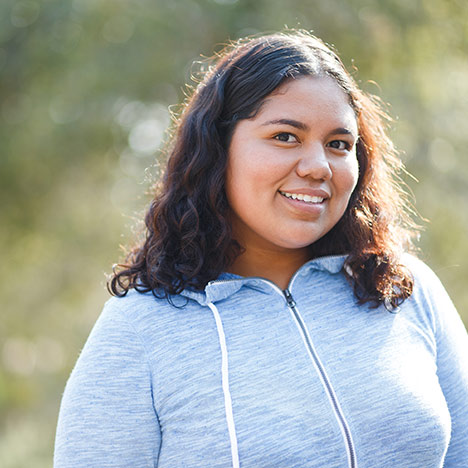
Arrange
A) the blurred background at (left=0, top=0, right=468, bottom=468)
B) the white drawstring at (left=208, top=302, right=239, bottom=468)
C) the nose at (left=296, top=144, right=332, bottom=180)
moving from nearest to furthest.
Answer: the white drawstring at (left=208, top=302, right=239, bottom=468)
the nose at (left=296, top=144, right=332, bottom=180)
the blurred background at (left=0, top=0, right=468, bottom=468)

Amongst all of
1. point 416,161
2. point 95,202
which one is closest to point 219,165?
point 416,161

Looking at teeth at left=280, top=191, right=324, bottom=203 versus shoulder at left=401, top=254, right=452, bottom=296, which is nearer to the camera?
teeth at left=280, top=191, right=324, bottom=203

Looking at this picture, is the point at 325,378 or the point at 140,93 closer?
the point at 325,378

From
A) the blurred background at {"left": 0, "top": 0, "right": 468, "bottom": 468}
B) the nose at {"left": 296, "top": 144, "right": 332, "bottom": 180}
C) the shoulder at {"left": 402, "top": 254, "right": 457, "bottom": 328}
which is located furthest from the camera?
the blurred background at {"left": 0, "top": 0, "right": 468, "bottom": 468}

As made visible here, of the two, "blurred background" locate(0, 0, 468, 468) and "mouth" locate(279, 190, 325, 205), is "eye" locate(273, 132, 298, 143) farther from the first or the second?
"blurred background" locate(0, 0, 468, 468)

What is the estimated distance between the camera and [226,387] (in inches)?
52.9

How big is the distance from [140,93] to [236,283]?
11.9 ft

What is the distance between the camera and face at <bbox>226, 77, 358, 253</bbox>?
1439mm

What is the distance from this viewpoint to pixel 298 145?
1.45 metres

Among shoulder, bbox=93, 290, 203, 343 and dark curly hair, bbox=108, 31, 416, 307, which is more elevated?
dark curly hair, bbox=108, 31, 416, 307

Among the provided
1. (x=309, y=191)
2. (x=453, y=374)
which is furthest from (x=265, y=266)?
(x=453, y=374)

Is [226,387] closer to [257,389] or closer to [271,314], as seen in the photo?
[257,389]

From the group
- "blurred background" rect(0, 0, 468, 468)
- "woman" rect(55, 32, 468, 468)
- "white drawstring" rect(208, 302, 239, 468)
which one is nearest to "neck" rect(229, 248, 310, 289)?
"woman" rect(55, 32, 468, 468)

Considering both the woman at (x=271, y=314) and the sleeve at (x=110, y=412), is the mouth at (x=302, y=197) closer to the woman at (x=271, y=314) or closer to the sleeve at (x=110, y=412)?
the woman at (x=271, y=314)
